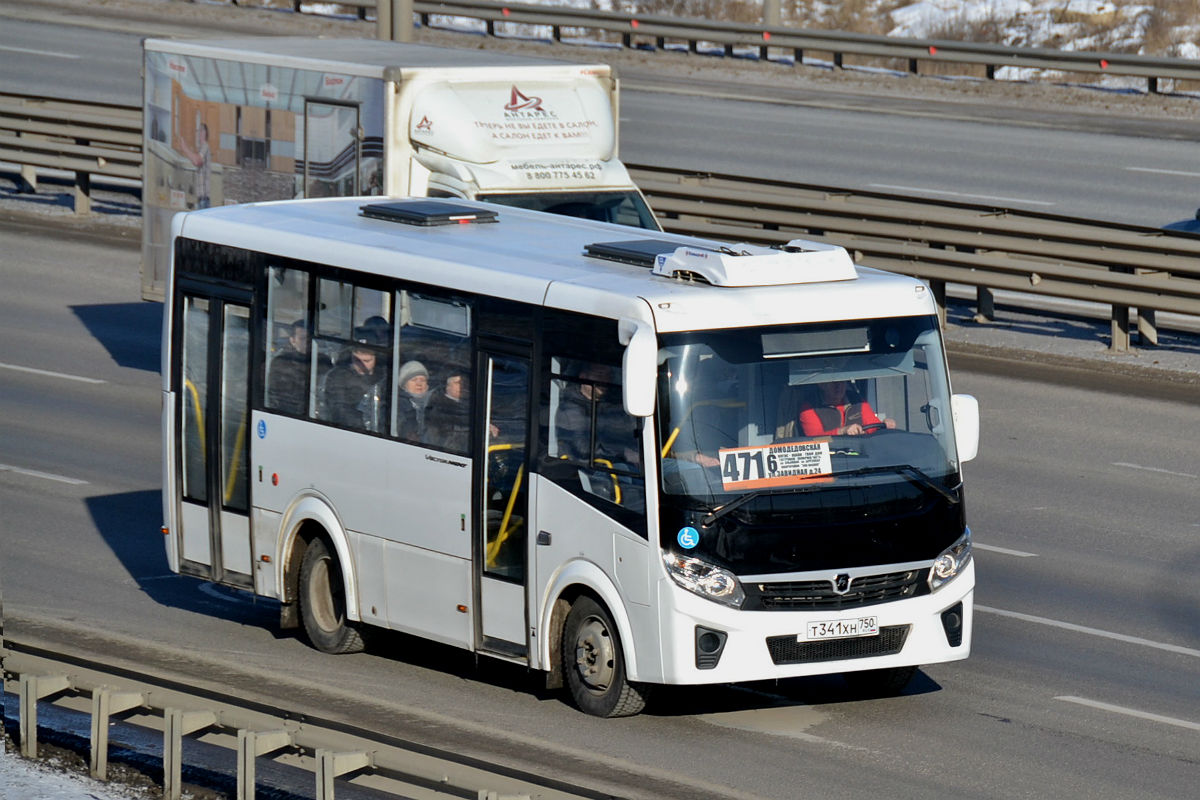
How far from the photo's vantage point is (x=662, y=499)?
9875mm

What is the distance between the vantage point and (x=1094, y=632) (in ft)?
39.9

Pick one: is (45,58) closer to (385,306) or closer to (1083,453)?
(1083,453)

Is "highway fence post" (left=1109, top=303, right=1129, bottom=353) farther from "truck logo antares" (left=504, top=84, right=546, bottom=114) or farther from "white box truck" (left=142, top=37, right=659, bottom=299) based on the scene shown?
"truck logo antares" (left=504, top=84, right=546, bottom=114)

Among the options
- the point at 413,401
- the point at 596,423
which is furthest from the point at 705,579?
the point at 413,401

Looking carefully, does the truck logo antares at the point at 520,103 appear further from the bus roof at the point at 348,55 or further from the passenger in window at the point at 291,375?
the passenger in window at the point at 291,375

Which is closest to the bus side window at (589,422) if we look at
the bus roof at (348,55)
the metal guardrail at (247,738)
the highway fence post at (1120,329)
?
the metal guardrail at (247,738)

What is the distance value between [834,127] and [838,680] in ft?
78.4

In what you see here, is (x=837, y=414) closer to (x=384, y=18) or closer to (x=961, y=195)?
(x=384, y=18)

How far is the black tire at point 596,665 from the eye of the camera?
1024cm

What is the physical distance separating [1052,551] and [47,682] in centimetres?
715

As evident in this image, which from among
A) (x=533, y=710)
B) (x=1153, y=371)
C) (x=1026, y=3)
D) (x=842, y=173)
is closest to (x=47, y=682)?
(x=533, y=710)

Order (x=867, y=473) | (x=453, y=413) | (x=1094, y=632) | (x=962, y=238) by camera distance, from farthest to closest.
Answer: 1. (x=962, y=238)
2. (x=1094, y=632)
3. (x=453, y=413)
4. (x=867, y=473)

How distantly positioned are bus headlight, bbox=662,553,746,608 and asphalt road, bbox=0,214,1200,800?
2.41ft

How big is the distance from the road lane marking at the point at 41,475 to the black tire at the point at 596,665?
672cm
